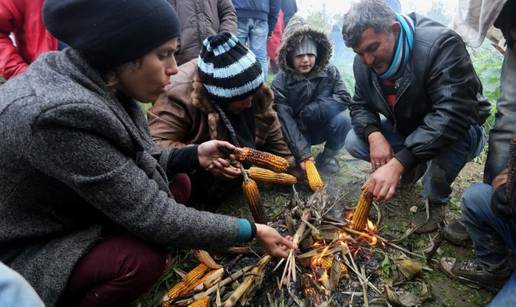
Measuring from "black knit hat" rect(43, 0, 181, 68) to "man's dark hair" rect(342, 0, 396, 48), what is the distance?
5.41 ft

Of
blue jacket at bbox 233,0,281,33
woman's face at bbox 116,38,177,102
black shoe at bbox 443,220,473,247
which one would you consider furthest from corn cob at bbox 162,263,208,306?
blue jacket at bbox 233,0,281,33

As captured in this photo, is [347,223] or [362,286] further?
[347,223]

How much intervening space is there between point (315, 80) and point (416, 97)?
1.59 m

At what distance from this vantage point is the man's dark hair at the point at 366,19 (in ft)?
8.91

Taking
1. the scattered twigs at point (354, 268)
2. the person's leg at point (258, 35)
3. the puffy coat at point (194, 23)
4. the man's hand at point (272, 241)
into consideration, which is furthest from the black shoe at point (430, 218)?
the person's leg at point (258, 35)

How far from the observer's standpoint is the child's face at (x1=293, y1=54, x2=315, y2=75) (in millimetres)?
4289

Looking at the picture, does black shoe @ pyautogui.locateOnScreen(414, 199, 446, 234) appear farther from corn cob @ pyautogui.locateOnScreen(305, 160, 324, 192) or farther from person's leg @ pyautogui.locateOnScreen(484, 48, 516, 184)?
corn cob @ pyautogui.locateOnScreen(305, 160, 324, 192)

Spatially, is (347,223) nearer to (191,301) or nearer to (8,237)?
(191,301)

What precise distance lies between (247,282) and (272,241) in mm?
366

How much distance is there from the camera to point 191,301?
2.36m

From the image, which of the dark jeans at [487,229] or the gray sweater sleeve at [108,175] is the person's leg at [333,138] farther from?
the gray sweater sleeve at [108,175]

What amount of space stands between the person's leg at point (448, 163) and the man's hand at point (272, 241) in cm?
191

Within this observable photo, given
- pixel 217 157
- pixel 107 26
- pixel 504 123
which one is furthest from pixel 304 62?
pixel 107 26

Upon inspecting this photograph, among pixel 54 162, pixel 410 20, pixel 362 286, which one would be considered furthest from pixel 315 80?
pixel 54 162
